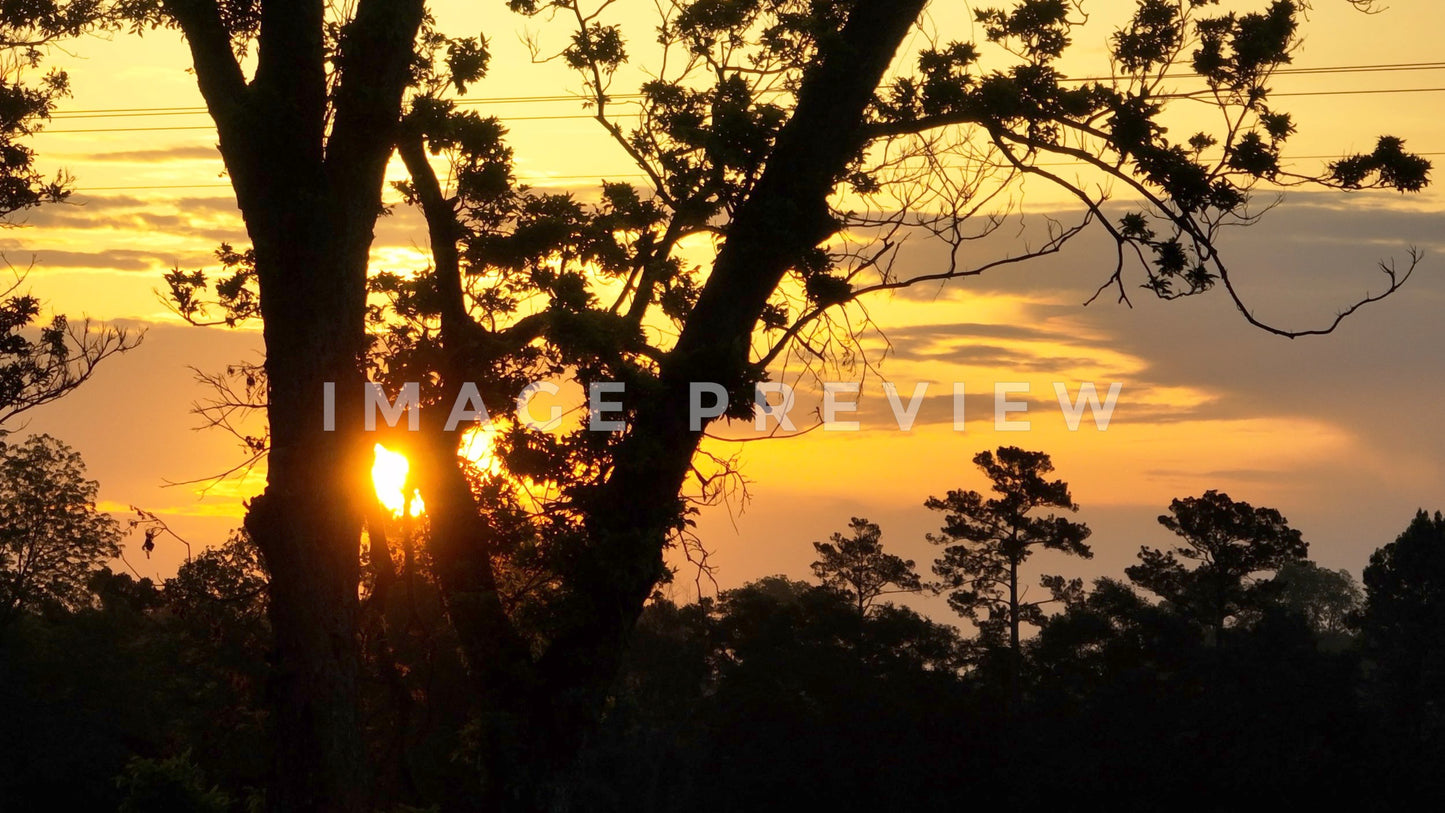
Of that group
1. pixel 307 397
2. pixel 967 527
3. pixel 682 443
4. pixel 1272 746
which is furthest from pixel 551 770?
pixel 967 527

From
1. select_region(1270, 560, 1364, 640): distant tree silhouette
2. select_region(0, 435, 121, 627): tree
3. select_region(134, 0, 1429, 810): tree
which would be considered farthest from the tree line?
select_region(1270, 560, 1364, 640): distant tree silhouette

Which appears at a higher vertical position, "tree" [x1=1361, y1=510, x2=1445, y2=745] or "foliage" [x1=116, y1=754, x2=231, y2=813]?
"tree" [x1=1361, y1=510, x2=1445, y2=745]

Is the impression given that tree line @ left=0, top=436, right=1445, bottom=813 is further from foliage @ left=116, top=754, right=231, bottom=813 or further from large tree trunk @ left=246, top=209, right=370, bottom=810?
large tree trunk @ left=246, top=209, right=370, bottom=810

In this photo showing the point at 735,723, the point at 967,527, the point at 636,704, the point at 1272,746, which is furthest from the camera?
the point at 967,527

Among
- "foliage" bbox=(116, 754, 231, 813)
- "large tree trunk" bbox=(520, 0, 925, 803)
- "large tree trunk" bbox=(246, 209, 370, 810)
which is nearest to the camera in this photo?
"large tree trunk" bbox=(246, 209, 370, 810)

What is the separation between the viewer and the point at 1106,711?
175ft

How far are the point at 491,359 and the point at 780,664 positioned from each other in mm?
46570

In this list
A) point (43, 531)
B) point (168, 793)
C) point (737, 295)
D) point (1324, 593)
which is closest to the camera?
point (737, 295)

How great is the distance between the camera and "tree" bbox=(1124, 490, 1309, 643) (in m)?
62.1

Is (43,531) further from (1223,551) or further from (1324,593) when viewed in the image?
(1324,593)

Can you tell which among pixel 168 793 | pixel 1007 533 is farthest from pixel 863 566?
pixel 168 793

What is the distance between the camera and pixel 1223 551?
6291 cm

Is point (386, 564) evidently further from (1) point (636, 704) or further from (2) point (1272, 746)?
(2) point (1272, 746)

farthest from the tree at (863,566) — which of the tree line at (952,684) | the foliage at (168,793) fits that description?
the foliage at (168,793)
